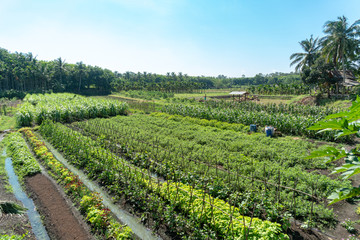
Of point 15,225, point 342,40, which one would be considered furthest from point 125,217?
point 342,40

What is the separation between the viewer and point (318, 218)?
649cm

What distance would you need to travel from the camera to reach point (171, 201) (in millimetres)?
7211

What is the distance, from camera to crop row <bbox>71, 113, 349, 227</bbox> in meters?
7.44

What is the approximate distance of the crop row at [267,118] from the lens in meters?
15.1

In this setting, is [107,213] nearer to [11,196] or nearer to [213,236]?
[213,236]

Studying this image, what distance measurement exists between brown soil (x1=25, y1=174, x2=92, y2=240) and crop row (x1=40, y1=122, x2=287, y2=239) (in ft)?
5.81

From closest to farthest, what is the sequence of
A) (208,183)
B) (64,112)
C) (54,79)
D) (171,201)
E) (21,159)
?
(171,201) < (208,183) < (21,159) < (64,112) < (54,79)

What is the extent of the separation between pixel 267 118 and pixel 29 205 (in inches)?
660

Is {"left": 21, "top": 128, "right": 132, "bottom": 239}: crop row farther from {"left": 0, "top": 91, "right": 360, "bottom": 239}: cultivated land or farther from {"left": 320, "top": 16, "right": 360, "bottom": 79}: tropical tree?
{"left": 320, "top": 16, "right": 360, "bottom": 79}: tropical tree

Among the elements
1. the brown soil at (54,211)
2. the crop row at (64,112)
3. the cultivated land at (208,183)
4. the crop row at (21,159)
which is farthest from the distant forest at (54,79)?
the brown soil at (54,211)

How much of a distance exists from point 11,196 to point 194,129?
12.3m

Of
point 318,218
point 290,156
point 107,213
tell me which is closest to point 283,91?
point 290,156

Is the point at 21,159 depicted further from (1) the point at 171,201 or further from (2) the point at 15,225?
(1) the point at 171,201

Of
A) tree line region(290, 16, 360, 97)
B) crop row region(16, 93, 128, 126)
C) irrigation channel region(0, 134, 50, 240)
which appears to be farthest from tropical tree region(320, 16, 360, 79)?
irrigation channel region(0, 134, 50, 240)
